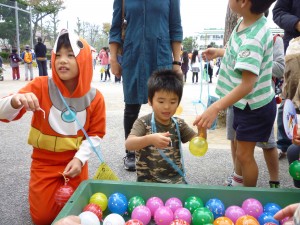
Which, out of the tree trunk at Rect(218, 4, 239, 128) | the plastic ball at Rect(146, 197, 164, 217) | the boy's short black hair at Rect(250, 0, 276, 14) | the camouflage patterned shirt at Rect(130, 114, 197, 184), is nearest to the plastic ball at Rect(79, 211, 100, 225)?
the plastic ball at Rect(146, 197, 164, 217)

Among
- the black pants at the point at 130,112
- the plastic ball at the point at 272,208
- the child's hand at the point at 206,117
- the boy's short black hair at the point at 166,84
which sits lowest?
the plastic ball at the point at 272,208

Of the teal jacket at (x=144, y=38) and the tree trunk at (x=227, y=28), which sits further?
the tree trunk at (x=227, y=28)

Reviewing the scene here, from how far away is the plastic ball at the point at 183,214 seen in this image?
165 centimetres

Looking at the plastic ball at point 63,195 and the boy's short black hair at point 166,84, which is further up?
the boy's short black hair at point 166,84

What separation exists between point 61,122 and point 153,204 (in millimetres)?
758

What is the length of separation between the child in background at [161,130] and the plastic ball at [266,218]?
537mm

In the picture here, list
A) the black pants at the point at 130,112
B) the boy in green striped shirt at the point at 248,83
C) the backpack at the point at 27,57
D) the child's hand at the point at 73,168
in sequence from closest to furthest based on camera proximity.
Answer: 1. the boy in green striped shirt at the point at 248,83
2. the child's hand at the point at 73,168
3. the black pants at the point at 130,112
4. the backpack at the point at 27,57

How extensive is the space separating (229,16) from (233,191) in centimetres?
337

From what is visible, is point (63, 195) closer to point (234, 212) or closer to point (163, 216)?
point (163, 216)

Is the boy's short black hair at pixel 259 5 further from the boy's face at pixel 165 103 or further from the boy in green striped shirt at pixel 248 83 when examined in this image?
the boy's face at pixel 165 103

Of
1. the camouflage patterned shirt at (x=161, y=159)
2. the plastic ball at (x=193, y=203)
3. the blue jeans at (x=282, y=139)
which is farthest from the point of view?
the blue jeans at (x=282, y=139)

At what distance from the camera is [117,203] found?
5.68 feet

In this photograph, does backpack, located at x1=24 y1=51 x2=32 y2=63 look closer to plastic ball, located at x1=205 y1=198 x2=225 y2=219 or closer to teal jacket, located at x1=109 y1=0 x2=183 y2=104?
teal jacket, located at x1=109 y1=0 x2=183 y2=104

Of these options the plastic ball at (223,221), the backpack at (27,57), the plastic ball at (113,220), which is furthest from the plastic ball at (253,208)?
the backpack at (27,57)
